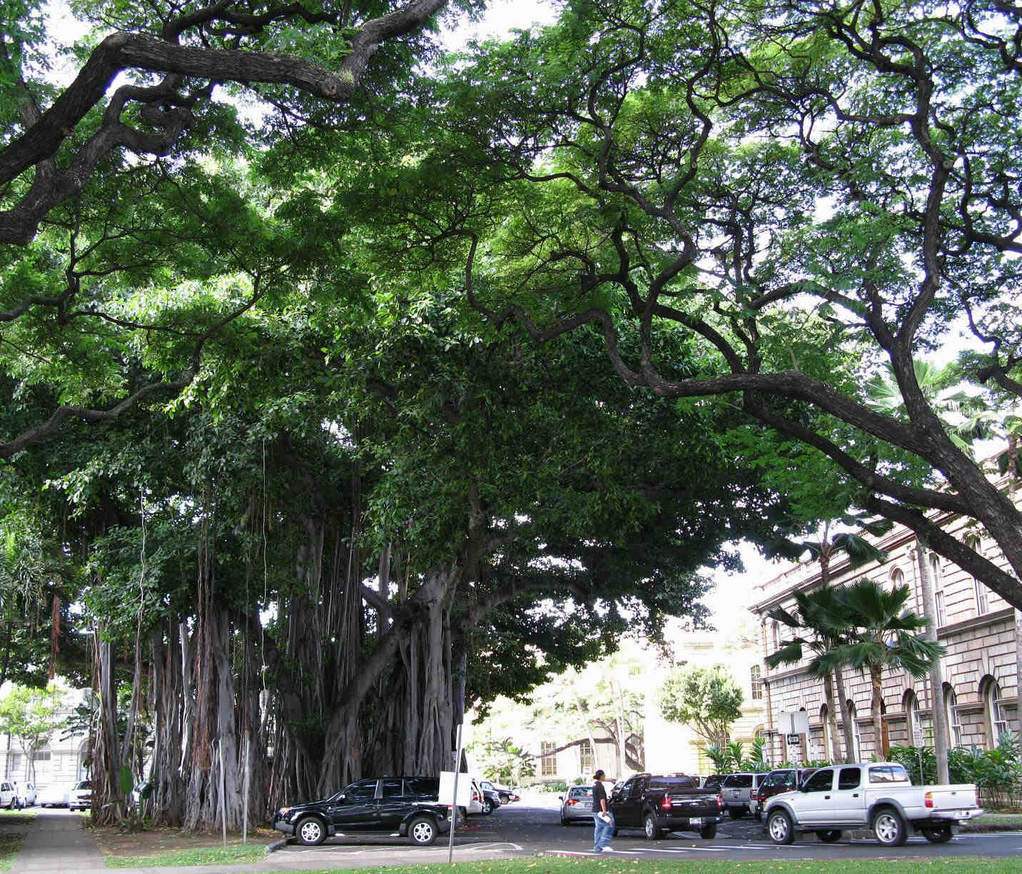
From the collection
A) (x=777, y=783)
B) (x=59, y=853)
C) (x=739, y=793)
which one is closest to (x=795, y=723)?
(x=777, y=783)

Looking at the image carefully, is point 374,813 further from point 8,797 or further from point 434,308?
point 8,797

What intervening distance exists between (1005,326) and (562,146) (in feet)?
20.4

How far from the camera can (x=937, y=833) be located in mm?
17062

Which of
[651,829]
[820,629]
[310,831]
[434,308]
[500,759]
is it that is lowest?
[500,759]

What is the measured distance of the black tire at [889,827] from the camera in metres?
16.7

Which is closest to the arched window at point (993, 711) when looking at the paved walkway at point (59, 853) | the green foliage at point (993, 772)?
the green foliage at point (993, 772)

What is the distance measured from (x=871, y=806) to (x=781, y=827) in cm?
225

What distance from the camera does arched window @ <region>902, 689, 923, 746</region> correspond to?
101 ft

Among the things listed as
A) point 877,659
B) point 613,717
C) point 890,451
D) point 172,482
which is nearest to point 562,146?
point 890,451

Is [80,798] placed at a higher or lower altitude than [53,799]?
higher

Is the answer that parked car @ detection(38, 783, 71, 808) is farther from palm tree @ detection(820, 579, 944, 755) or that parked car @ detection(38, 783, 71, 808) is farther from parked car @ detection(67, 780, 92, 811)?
palm tree @ detection(820, 579, 944, 755)

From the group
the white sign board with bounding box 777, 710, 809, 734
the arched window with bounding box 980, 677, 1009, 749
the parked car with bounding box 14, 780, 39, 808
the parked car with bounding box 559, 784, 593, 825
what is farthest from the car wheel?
the parked car with bounding box 14, 780, 39, 808

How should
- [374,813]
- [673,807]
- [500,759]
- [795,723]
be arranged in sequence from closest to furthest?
[374,813] < [673,807] < [795,723] < [500,759]

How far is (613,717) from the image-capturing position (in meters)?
54.9
